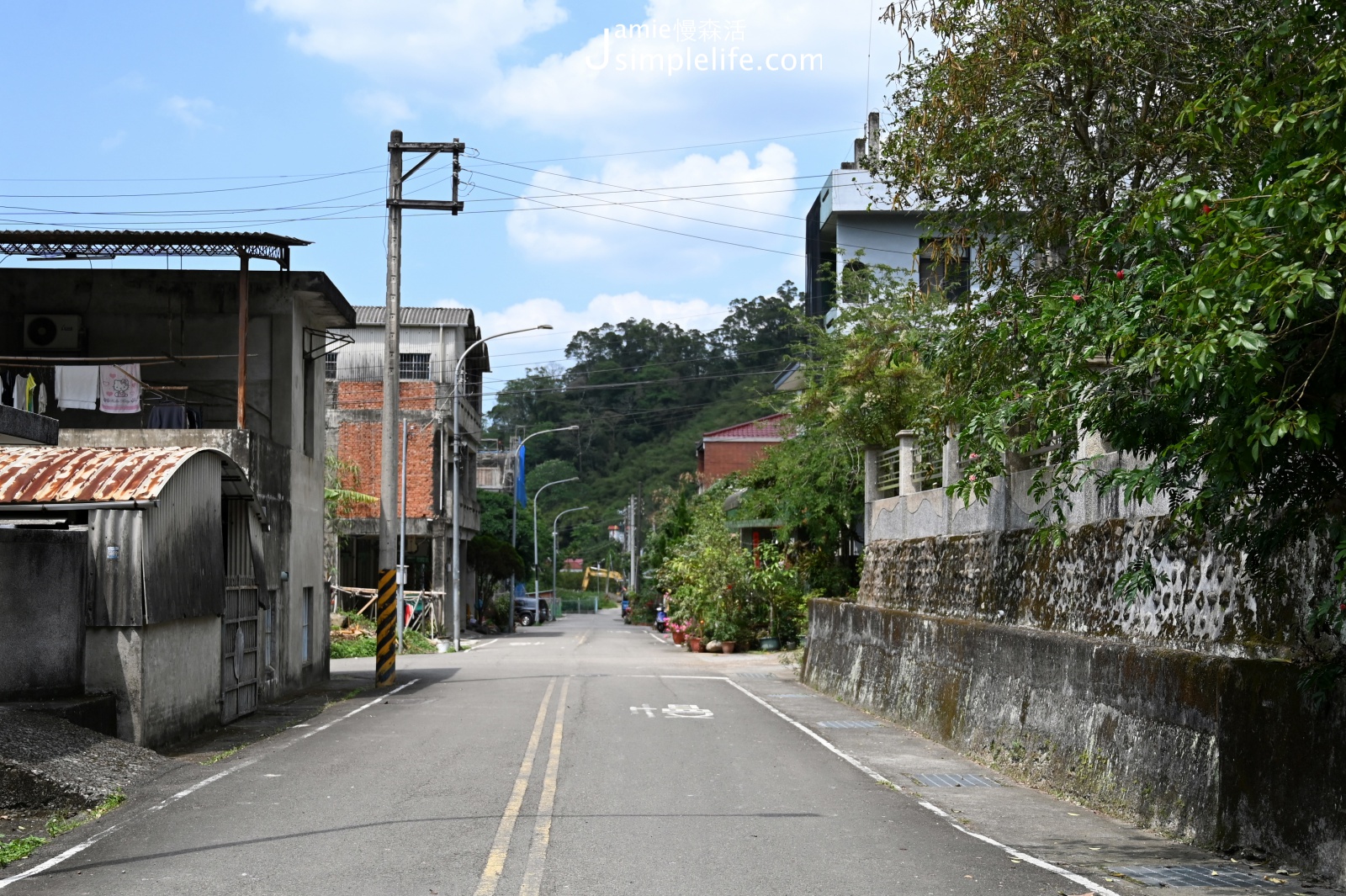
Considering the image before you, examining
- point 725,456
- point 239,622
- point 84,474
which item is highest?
point 725,456

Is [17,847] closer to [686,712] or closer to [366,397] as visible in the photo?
[686,712]

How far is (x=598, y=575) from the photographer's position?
419ft

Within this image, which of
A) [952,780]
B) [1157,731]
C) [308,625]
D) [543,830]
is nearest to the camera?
[543,830]

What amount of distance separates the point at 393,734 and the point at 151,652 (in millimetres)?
3194

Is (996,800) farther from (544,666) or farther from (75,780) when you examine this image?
(544,666)

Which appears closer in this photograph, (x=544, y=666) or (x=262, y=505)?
(x=262, y=505)

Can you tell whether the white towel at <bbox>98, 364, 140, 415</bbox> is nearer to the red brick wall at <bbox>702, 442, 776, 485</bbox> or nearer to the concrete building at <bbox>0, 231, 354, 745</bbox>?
the concrete building at <bbox>0, 231, 354, 745</bbox>

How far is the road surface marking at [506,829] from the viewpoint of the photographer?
25.3 ft

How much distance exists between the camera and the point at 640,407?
9969cm

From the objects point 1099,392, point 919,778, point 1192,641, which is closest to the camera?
point 1099,392

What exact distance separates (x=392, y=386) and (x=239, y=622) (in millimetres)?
7869

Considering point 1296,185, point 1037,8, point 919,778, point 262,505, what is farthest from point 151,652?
point 1296,185

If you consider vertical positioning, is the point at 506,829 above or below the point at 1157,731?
below

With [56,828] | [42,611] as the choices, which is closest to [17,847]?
[56,828]
